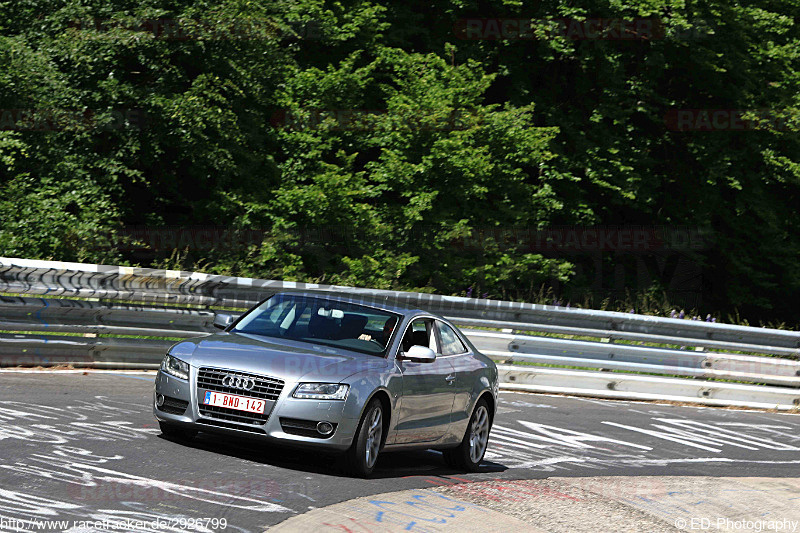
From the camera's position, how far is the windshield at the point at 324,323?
31.3ft

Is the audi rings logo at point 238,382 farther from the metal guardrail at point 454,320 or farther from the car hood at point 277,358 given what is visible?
the metal guardrail at point 454,320

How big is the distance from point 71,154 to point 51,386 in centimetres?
1240

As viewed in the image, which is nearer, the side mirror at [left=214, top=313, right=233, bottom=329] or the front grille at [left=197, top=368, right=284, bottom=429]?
the front grille at [left=197, top=368, right=284, bottom=429]

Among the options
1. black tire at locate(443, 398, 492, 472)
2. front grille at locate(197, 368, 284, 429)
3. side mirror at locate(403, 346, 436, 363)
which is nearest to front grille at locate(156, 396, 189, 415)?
front grille at locate(197, 368, 284, 429)

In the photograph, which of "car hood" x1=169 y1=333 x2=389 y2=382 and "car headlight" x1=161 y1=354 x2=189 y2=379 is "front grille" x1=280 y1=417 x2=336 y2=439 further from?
"car headlight" x1=161 y1=354 x2=189 y2=379

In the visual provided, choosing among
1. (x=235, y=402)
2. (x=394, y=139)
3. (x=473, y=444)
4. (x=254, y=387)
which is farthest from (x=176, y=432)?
(x=394, y=139)

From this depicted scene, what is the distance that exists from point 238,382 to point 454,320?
360 inches

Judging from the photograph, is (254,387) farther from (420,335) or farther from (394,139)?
(394,139)

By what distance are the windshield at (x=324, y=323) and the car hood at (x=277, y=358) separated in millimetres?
236

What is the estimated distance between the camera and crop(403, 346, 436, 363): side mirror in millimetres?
9414

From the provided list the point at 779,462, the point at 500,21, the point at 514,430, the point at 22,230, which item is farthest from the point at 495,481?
the point at 500,21

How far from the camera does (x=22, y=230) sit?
21.7 meters

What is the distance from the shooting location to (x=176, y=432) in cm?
953

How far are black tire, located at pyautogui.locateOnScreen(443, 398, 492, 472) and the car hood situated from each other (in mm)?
1647
